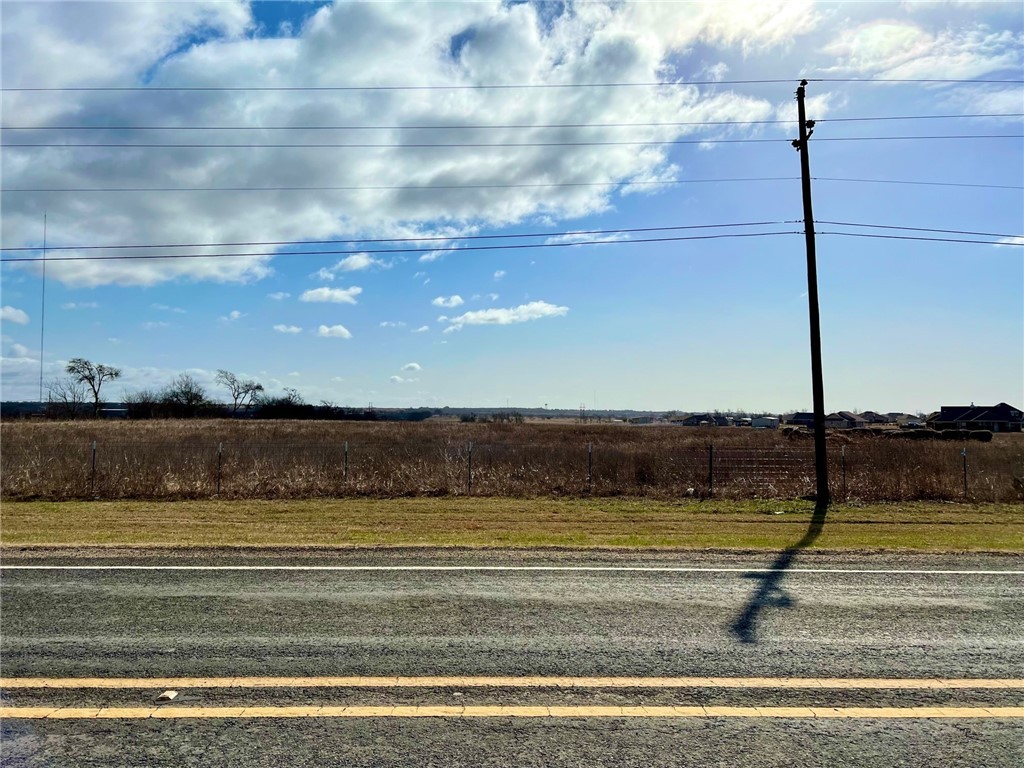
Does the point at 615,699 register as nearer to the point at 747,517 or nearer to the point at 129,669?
the point at 129,669

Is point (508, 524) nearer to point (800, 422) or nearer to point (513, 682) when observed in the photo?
point (513, 682)

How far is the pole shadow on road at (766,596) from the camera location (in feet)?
18.5

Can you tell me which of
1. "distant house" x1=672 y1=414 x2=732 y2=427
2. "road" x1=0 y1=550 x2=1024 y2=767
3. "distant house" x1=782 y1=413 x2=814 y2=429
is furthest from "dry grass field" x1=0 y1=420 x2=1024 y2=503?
"distant house" x1=672 y1=414 x2=732 y2=427

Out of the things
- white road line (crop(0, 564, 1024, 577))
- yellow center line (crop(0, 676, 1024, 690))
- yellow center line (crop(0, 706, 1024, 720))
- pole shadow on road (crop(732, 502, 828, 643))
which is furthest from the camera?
white road line (crop(0, 564, 1024, 577))

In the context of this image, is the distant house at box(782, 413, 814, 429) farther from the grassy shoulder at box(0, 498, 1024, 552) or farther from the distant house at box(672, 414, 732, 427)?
the grassy shoulder at box(0, 498, 1024, 552)

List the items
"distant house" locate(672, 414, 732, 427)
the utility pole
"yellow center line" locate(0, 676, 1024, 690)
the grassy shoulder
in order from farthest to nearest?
"distant house" locate(672, 414, 732, 427), the utility pole, the grassy shoulder, "yellow center line" locate(0, 676, 1024, 690)

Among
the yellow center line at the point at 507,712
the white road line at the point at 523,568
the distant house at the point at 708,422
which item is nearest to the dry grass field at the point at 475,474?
the white road line at the point at 523,568

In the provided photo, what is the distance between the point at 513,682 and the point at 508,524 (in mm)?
8417

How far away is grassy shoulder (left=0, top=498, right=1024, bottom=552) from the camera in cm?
1040

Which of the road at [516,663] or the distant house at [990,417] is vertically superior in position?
the distant house at [990,417]

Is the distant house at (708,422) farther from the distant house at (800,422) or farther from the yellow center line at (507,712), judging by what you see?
the yellow center line at (507,712)

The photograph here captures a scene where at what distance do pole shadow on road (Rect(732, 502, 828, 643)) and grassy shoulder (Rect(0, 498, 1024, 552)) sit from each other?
2.68 ft

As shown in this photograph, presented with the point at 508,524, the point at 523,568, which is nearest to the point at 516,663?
the point at 523,568

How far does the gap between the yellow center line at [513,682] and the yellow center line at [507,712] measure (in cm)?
33
